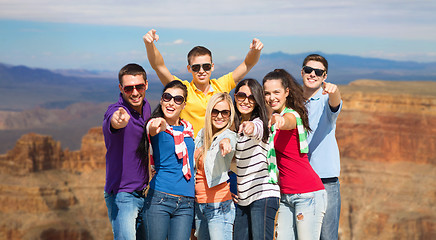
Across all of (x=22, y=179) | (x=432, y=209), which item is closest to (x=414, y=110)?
(x=432, y=209)

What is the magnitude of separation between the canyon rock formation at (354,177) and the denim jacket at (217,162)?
7666cm

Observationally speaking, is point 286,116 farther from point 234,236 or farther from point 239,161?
point 234,236

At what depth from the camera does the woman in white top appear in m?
6.19

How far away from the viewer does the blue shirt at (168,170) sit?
6.06 m

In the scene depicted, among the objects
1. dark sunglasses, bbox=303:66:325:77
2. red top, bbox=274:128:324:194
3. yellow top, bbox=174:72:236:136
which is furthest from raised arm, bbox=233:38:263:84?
red top, bbox=274:128:324:194

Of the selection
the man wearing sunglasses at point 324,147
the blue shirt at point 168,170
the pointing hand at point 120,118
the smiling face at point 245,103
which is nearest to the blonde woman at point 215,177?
the smiling face at point 245,103

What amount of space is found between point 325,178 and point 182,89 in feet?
7.75

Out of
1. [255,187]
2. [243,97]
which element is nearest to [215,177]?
[255,187]

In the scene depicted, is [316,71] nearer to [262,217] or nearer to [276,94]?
[276,94]

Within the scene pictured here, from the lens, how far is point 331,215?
6.83 metres

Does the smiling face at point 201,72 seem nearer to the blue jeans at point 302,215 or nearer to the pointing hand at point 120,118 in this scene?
the pointing hand at point 120,118

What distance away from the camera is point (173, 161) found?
6105 millimetres

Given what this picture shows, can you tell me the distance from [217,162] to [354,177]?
90707 millimetres

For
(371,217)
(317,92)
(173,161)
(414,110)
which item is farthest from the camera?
(414,110)
